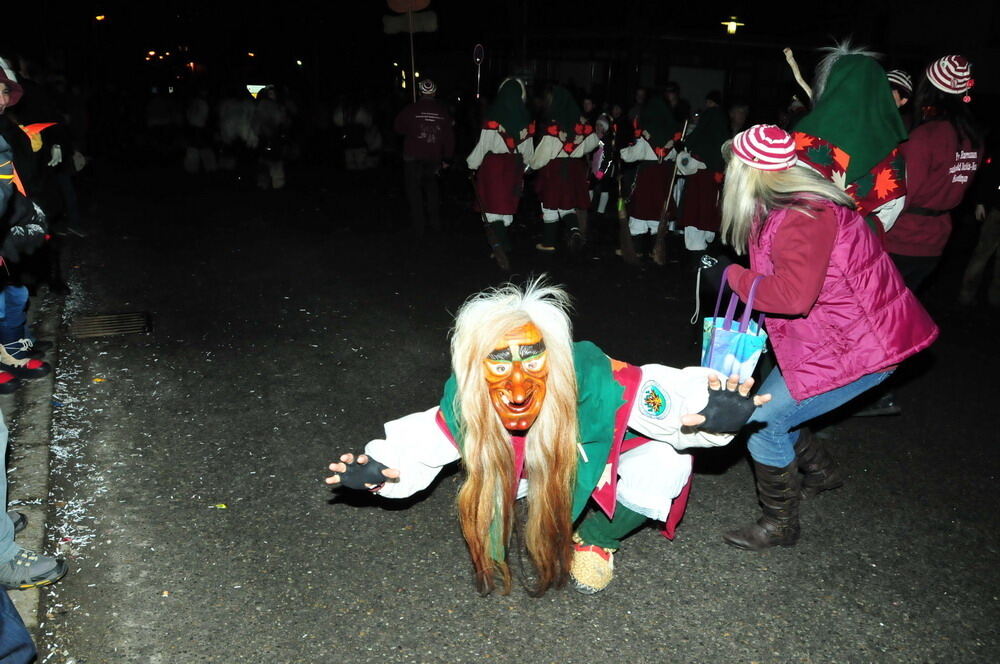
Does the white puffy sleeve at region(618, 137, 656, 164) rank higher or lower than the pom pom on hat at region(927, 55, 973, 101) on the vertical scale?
lower

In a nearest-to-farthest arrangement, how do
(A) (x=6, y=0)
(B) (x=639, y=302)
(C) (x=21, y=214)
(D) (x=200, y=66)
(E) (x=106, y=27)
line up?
(C) (x=21, y=214) → (B) (x=639, y=302) → (A) (x=6, y=0) → (E) (x=106, y=27) → (D) (x=200, y=66)

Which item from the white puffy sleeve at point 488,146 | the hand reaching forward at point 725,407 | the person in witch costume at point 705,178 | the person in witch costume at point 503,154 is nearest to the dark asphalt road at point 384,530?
the hand reaching forward at point 725,407

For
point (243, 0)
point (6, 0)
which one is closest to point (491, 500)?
point (6, 0)

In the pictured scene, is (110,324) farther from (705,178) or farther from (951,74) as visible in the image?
(951,74)

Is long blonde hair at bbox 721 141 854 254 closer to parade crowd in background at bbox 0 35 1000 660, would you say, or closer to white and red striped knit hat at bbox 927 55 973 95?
parade crowd in background at bbox 0 35 1000 660

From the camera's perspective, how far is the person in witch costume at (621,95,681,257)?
799 centimetres

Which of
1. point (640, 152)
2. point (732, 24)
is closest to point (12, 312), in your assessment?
point (640, 152)

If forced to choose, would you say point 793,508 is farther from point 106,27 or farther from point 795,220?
point 106,27

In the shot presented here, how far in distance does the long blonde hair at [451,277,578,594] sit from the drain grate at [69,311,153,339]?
404 cm

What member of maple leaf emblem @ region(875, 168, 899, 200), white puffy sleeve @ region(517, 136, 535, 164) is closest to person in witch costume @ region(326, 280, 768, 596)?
maple leaf emblem @ region(875, 168, 899, 200)

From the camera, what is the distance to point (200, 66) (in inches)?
1515

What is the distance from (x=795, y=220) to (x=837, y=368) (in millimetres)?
607

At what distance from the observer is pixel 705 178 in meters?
7.78

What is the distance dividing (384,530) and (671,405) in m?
1.52
